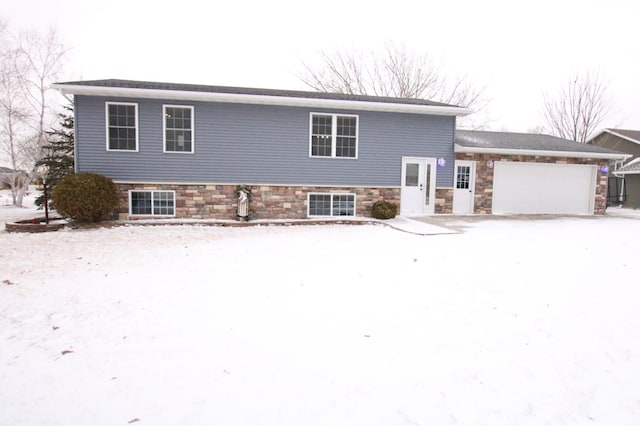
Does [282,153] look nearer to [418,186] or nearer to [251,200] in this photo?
[251,200]

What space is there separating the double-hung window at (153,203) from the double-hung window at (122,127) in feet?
4.61

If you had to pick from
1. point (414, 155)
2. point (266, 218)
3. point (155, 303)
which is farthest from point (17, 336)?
point (414, 155)

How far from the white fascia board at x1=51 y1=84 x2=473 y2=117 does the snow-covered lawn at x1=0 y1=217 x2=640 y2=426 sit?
550 cm

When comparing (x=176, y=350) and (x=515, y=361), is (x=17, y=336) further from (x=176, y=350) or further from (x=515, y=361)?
(x=515, y=361)

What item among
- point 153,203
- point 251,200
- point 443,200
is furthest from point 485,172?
point 153,203

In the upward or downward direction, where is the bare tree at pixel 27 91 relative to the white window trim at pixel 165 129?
upward

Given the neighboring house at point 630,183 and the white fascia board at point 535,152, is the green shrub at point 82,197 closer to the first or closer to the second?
the white fascia board at point 535,152

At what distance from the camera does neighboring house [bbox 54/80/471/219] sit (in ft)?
34.7

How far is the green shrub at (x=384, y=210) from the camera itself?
1138 centimetres

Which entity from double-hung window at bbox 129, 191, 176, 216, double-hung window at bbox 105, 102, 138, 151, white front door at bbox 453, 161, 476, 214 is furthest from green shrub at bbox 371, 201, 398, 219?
double-hung window at bbox 105, 102, 138, 151

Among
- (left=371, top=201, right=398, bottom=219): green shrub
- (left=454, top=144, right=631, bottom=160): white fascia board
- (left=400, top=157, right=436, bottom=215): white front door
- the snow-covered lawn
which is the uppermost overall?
(left=454, top=144, right=631, bottom=160): white fascia board

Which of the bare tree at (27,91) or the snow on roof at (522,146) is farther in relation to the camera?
the bare tree at (27,91)

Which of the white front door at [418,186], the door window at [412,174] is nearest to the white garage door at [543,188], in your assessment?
the white front door at [418,186]

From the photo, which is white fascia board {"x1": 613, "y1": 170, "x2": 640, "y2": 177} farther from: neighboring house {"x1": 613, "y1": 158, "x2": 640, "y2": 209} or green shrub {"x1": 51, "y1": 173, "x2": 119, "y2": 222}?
green shrub {"x1": 51, "y1": 173, "x2": 119, "y2": 222}
